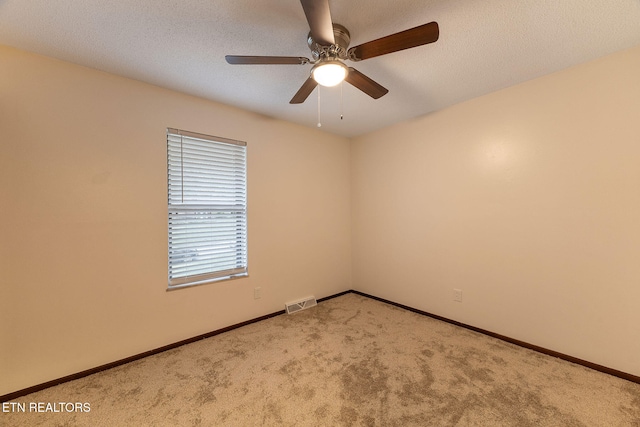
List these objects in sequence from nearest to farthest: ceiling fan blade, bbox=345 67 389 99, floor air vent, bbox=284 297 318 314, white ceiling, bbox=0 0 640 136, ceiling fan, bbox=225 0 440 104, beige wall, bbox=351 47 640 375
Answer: ceiling fan, bbox=225 0 440 104, white ceiling, bbox=0 0 640 136, ceiling fan blade, bbox=345 67 389 99, beige wall, bbox=351 47 640 375, floor air vent, bbox=284 297 318 314

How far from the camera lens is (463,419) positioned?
150cm

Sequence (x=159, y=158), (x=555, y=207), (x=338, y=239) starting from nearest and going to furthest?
(x=555, y=207) → (x=159, y=158) → (x=338, y=239)

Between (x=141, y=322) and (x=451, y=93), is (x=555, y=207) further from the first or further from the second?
(x=141, y=322)

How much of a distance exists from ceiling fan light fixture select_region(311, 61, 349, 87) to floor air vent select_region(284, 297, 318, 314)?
8.41 feet

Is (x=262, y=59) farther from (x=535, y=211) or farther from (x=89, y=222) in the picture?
(x=535, y=211)

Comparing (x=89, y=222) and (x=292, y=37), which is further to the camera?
(x=89, y=222)

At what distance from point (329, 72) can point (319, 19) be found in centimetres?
32

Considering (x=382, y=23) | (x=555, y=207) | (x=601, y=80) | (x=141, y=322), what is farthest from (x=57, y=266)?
(x=601, y=80)

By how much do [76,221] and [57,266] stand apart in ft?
1.15

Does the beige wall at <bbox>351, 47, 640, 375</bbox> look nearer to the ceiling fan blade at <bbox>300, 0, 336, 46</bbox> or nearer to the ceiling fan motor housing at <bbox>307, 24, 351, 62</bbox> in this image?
the ceiling fan motor housing at <bbox>307, 24, 351, 62</bbox>

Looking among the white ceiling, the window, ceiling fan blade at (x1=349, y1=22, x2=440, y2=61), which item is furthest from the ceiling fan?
the window

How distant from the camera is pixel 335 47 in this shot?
1450 millimetres

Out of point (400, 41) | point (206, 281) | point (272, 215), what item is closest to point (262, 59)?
point (400, 41)

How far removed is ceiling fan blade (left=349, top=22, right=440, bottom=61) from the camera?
124 cm
